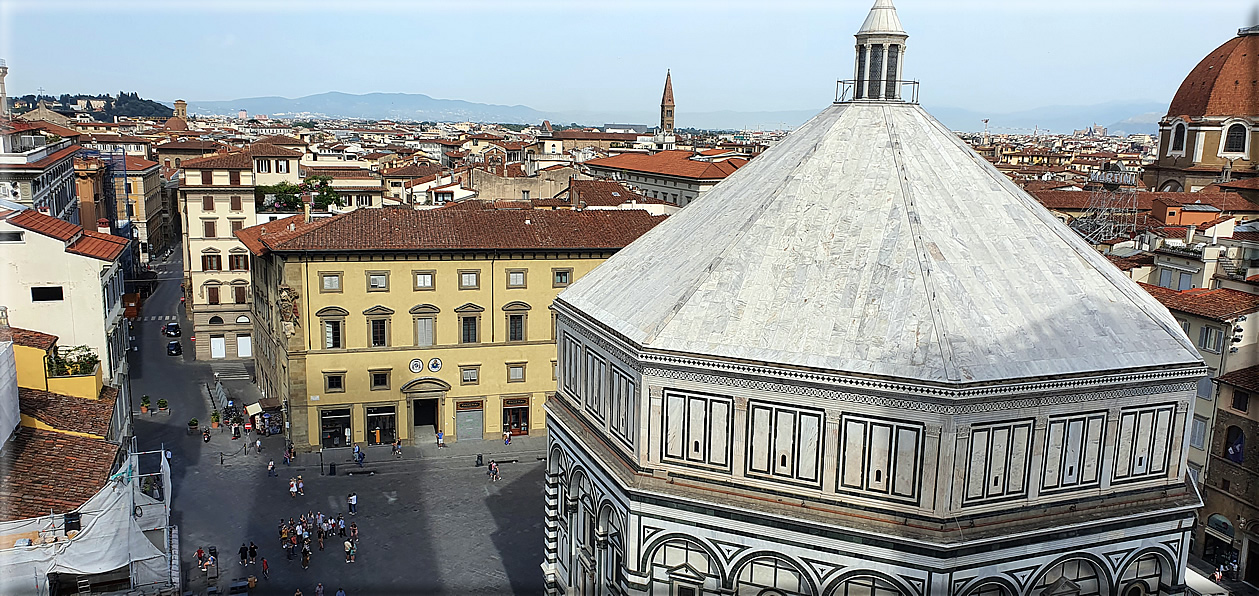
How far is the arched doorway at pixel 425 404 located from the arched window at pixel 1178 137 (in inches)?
2107

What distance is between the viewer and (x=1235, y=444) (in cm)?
2538

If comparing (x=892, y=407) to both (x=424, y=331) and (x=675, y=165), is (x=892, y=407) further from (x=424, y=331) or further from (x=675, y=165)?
(x=675, y=165)

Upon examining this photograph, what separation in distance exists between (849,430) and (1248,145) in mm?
59315

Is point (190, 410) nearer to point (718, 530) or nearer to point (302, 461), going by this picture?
point (302, 461)

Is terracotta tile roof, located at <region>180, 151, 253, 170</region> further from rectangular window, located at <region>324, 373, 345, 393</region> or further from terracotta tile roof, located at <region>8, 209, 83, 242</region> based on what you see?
terracotta tile roof, located at <region>8, 209, 83, 242</region>

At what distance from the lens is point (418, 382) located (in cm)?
3541

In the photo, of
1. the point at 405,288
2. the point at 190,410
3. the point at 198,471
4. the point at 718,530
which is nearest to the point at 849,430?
the point at 718,530

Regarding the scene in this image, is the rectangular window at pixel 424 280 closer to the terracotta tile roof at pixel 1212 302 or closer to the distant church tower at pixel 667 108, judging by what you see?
the terracotta tile roof at pixel 1212 302

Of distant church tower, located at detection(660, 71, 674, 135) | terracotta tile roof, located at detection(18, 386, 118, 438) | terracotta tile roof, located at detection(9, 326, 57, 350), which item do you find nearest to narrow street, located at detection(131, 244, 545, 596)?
terracotta tile roof, located at detection(18, 386, 118, 438)

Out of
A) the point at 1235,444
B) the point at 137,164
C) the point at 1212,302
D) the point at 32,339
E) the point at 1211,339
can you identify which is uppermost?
the point at 137,164

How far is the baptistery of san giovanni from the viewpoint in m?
14.8

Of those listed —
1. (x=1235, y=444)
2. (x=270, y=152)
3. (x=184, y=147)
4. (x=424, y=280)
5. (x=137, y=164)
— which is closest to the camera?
(x=1235, y=444)

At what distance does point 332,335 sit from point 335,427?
3.64m

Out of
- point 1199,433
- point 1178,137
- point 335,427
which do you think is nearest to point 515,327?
point 335,427
